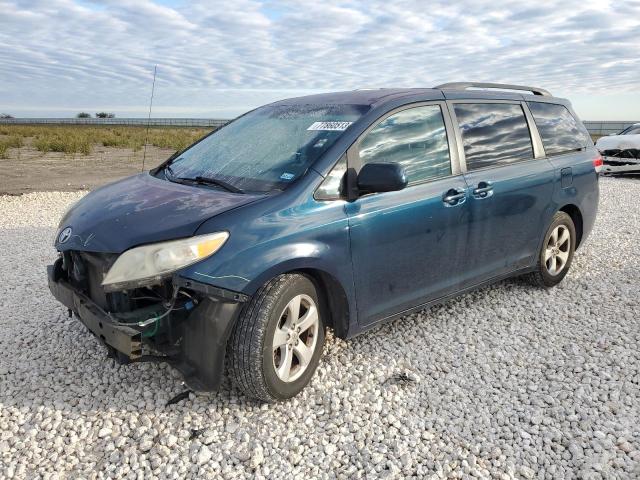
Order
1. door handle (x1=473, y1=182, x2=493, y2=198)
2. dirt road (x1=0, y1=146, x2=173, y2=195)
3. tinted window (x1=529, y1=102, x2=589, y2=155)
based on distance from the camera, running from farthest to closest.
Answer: dirt road (x1=0, y1=146, x2=173, y2=195)
tinted window (x1=529, y1=102, x2=589, y2=155)
door handle (x1=473, y1=182, x2=493, y2=198)

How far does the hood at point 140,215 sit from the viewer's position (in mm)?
2881

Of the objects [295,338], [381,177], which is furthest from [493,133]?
[295,338]

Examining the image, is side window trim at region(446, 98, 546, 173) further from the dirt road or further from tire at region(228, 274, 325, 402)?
the dirt road

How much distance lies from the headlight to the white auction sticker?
118cm

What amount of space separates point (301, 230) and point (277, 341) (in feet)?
2.07

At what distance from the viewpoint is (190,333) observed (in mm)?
2873

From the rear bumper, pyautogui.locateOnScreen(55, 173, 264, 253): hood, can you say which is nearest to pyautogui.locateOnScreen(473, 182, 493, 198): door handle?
pyautogui.locateOnScreen(55, 173, 264, 253): hood

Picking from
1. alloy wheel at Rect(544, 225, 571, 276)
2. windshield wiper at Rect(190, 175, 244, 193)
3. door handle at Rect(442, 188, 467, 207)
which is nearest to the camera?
windshield wiper at Rect(190, 175, 244, 193)

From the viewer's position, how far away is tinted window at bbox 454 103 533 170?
4.16 metres

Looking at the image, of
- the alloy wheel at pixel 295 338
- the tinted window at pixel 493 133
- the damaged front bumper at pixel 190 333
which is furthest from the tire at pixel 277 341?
the tinted window at pixel 493 133

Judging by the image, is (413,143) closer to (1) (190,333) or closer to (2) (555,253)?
(1) (190,333)

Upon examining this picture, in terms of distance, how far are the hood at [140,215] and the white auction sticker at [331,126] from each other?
0.75m

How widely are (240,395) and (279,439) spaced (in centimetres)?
48

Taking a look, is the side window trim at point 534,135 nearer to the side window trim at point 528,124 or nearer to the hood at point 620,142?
the side window trim at point 528,124
